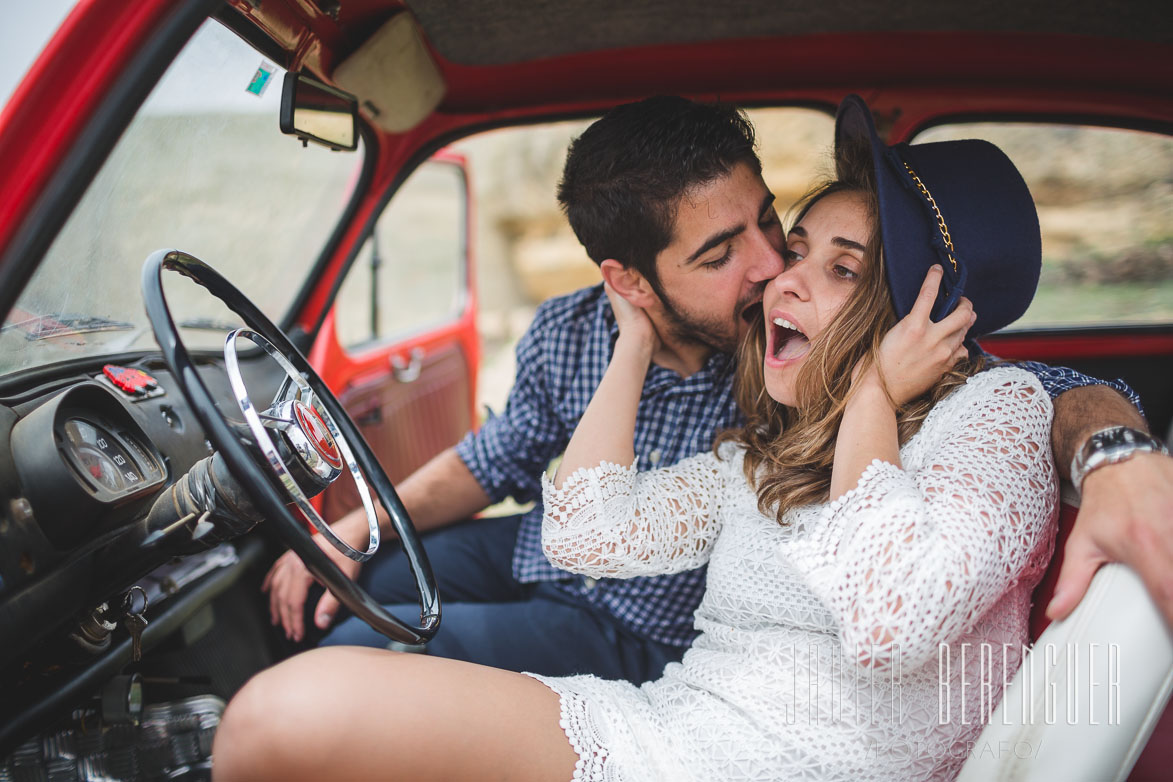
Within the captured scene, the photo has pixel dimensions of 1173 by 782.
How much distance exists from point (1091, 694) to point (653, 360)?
1243mm

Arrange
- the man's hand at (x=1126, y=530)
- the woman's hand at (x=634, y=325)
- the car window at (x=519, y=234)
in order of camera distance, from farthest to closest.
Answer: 1. the car window at (x=519, y=234)
2. the woman's hand at (x=634, y=325)
3. the man's hand at (x=1126, y=530)

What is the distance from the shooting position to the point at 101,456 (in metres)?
Answer: 1.36

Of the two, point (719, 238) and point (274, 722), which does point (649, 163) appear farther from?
point (274, 722)

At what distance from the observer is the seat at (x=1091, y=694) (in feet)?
3.30

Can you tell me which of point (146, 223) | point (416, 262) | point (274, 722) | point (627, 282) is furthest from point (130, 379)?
point (416, 262)

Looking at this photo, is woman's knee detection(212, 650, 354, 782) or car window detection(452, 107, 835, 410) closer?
woman's knee detection(212, 650, 354, 782)

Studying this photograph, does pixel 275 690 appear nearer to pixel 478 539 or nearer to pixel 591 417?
pixel 591 417

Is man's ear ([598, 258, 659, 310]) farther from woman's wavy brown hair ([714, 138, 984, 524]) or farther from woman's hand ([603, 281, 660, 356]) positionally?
woman's wavy brown hair ([714, 138, 984, 524])

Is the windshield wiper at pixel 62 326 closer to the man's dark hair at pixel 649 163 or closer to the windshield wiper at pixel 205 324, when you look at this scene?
the windshield wiper at pixel 205 324

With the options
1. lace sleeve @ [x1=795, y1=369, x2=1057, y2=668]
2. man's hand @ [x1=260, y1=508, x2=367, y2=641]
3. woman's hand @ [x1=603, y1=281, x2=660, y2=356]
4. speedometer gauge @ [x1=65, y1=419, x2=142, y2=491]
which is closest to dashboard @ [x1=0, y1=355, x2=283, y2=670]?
speedometer gauge @ [x1=65, y1=419, x2=142, y2=491]

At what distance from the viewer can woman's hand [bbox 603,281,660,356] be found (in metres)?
1.86

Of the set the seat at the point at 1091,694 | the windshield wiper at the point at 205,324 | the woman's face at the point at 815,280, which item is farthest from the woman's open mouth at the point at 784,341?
the windshield wiper at the point at 205,324

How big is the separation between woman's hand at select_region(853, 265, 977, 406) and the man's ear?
27.8 inches

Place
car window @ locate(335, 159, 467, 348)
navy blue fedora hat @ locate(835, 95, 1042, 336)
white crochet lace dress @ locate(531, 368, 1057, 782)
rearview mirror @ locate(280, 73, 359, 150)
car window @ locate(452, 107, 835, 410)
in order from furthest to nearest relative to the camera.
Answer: car window @ locate(335, 159, 467, 348)
car window @ locate(452, 107, 835, 410)
rearview mirror @ locate(280, 73, 359, 150)
navy blue fedora hat @ locate(835, 95, 1042, 336)
white crochet lace dress @ locate(531, 368, 1057, 782)
